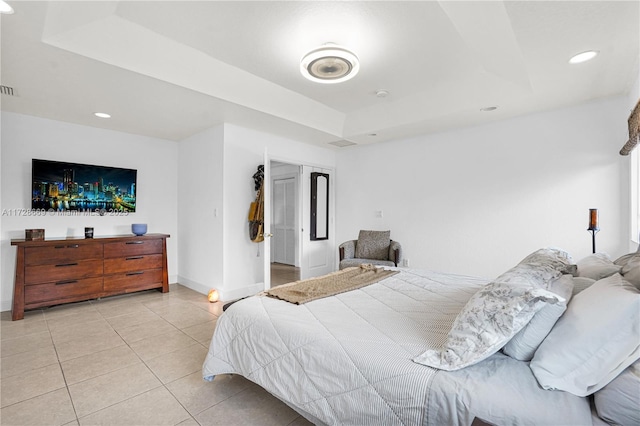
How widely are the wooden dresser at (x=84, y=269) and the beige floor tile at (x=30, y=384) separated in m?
1.66

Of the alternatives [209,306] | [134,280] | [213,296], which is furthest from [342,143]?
[134,280]

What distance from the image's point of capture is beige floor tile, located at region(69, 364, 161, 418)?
193 cm

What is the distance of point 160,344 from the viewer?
2797 millimetres

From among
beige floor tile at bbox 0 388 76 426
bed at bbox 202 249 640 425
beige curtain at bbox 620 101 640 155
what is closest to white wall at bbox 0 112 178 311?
beige floor tile at bbox 0 388 76 426

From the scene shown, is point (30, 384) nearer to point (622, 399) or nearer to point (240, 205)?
point (240, 205)

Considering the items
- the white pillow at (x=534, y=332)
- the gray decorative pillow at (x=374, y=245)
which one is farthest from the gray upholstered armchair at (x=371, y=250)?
the white pillow at (x=534, y=332)

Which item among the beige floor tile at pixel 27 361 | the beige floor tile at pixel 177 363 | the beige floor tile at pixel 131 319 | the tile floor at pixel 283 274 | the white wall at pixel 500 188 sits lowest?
the tile floor at pixel 283 274

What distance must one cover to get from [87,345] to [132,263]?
1.71 meters

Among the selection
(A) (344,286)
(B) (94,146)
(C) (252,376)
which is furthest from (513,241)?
(B) (94,146)

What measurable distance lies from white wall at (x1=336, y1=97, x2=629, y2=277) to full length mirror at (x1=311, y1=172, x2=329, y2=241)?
1.99ft

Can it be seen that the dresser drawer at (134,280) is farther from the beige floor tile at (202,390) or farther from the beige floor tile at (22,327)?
the beige floor tile at (202,390)

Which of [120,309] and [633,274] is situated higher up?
[633,274]

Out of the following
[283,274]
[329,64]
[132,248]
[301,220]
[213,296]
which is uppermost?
[329,64]

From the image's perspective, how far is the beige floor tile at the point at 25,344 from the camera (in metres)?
2.65
